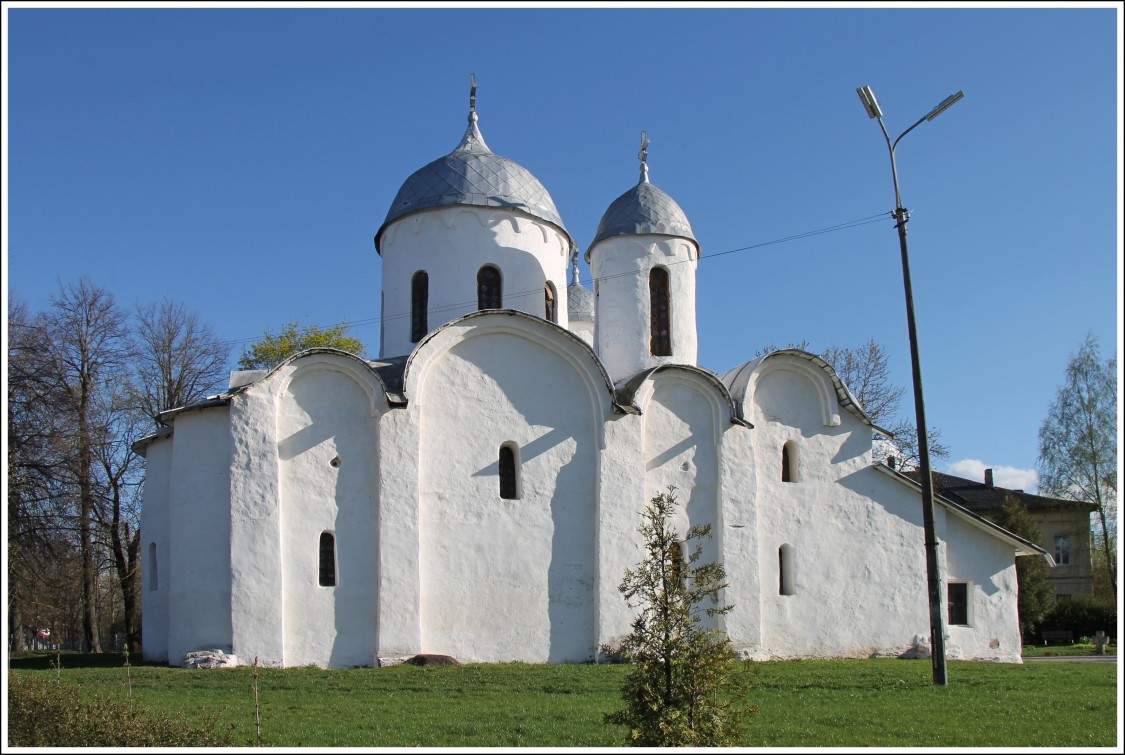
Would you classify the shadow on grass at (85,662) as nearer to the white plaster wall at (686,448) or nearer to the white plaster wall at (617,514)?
the white plaster wall at (617,514)

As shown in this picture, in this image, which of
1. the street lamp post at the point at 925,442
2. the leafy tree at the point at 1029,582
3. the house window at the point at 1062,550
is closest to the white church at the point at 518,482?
the street lamp post at the point at 925,442

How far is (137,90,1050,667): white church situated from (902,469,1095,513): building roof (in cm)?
1649

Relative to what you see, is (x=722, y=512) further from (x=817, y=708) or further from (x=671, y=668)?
(x=671, y=668)

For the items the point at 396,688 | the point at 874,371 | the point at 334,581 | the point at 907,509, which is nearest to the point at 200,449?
the point at 334,581

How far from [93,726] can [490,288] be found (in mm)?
13483

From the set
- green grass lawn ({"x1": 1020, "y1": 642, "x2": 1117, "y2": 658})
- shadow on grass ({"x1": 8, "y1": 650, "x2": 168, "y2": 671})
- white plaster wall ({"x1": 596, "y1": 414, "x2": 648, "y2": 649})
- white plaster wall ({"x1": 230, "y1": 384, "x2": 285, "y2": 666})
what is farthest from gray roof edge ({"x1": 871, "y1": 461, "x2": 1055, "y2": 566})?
shadow on grass ({"x1": 8, "y1": 650, "x2": 168, "y2": 671})

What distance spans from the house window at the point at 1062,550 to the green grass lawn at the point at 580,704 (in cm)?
2317

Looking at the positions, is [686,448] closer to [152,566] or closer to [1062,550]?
[152,566]

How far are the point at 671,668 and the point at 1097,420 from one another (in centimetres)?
2728

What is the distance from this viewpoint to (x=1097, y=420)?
2978cm

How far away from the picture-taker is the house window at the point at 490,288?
1970 centimetres

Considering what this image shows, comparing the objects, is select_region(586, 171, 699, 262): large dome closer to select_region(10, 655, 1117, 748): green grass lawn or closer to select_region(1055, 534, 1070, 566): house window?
select_region(10, 655, 1117, 748): green grass lawn

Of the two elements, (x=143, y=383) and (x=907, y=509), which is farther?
(x=143, y=383)

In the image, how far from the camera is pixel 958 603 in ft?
62.4
